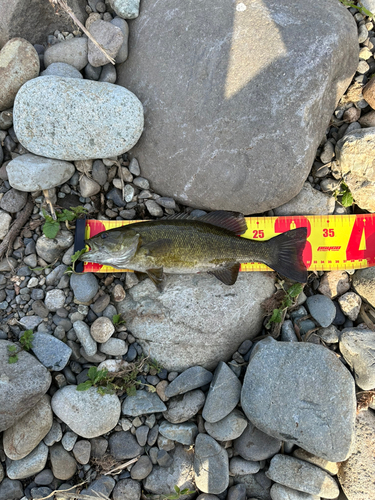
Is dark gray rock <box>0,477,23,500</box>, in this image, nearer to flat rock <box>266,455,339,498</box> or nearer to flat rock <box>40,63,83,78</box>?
flat rock <box>266,455,339,498</box>

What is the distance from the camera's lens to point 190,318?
503 centimetres

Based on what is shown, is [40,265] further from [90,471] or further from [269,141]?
[269,141]

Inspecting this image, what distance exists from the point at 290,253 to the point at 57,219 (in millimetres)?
3342

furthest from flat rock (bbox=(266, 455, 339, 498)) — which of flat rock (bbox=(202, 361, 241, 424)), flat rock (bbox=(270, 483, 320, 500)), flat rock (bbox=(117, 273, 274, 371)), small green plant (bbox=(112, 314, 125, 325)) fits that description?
small green plant (bbox=(112, 314, 125, 325))

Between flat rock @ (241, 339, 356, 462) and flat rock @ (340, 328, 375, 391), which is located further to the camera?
flat rock @ (340, 328, 375, 391)

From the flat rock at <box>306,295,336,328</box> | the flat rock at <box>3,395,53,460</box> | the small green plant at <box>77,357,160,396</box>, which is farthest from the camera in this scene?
the flat rock at <box>306,295,336,328</box>

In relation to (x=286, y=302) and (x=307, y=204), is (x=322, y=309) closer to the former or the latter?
(x=286, y=302)

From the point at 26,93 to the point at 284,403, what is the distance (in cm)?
524

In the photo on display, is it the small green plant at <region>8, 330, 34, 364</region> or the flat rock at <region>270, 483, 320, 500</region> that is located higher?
the small green plant at <region>8, 330, 34, 364</region>

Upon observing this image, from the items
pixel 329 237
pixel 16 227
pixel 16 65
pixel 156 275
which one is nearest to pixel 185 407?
pixel 156 275

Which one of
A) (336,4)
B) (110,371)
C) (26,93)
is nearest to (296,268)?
(110,371)

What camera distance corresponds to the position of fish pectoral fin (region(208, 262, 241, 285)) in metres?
5.00

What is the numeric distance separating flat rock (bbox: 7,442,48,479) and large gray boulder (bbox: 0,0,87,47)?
5.63 meters

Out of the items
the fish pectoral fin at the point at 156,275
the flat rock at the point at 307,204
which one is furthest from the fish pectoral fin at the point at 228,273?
the flat rock at the point at 307,204
